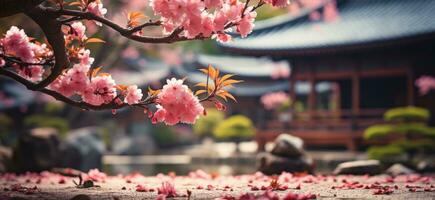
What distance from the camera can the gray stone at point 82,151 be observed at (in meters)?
20.7

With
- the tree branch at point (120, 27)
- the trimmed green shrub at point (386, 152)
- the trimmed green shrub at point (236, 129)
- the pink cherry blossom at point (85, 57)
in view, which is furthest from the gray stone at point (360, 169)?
the trimmed green shrub at point (236, 129)

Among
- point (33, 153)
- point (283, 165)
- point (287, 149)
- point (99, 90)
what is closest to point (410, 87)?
Result: point (287, 149)

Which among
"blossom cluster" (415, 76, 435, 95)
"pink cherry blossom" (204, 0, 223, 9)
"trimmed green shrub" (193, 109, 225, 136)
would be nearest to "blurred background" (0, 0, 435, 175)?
"blossom cluster" (415, 76, 435, 95)

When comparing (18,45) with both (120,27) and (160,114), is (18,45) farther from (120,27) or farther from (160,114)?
(160,114)

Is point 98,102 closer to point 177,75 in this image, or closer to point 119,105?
point 119,105

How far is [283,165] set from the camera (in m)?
14.1

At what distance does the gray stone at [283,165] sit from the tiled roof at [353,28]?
8.11m

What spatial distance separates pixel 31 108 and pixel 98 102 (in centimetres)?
3090

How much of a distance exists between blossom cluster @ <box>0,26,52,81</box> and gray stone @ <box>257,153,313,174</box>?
301 inches

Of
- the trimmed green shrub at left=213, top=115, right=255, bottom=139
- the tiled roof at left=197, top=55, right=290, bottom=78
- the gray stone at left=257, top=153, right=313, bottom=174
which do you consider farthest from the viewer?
the tiled roof at left=197, top=55, right=290, bottom=78

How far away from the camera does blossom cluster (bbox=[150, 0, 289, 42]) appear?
6.05m

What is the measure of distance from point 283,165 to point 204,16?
8236 mm

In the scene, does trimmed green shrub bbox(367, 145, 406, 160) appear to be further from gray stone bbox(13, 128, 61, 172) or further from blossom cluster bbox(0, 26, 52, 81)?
blossom cluster bbox(0, 26, 52, 81)

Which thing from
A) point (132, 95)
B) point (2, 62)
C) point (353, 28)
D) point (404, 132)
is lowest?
point (132, 95)
